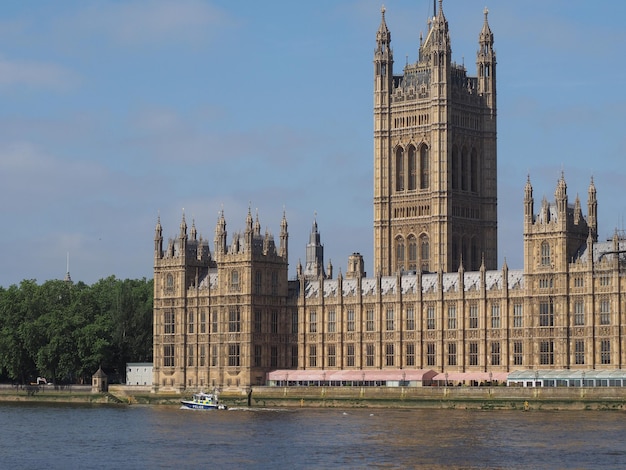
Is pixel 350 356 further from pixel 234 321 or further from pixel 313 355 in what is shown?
pixel 234 321

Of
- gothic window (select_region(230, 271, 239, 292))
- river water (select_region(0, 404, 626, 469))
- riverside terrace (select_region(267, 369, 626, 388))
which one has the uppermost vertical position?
gothic window (select_region(230, 271, 239, 292))

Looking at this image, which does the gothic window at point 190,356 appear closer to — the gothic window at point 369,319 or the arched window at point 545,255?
the gothic window at point 369,319

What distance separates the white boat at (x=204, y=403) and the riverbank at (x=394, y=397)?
3.21 meters

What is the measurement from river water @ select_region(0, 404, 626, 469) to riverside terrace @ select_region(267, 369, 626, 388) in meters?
7.06

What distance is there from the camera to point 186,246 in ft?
650

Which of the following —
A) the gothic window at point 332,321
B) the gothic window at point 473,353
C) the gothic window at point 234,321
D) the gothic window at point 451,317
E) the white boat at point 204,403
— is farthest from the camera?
the gothic window at point 234,321

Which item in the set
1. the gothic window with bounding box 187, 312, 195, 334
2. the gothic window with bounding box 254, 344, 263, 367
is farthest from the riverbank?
the gothic window with bounding box 187, 312, 195, 334

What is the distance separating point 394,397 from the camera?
170625 mm

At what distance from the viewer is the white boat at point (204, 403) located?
17900 centimetres

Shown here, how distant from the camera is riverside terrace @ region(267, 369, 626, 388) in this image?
6368 inches

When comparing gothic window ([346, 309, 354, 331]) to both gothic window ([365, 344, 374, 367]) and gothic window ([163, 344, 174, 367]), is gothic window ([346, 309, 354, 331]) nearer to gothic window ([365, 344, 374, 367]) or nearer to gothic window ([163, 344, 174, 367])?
gothic window ([365, 344, 374, 367])

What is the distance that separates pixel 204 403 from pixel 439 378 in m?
24.9

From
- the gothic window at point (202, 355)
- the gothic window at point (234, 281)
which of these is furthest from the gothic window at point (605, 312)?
the gothic window at point (202, 355)

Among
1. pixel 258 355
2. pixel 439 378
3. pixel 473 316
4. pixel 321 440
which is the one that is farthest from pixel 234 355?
pixel 321 440
